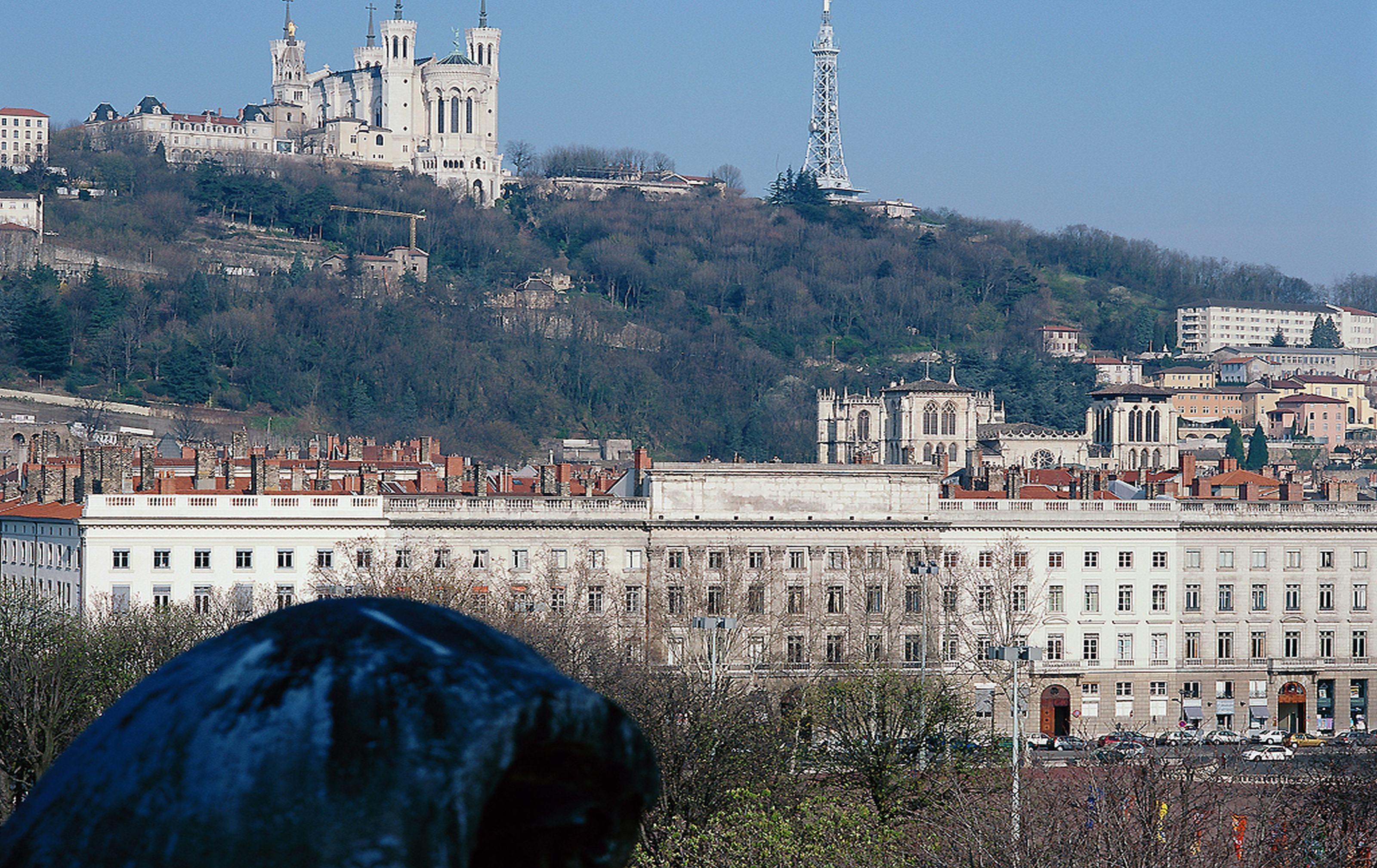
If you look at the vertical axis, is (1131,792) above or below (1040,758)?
above

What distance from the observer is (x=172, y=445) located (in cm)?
9206

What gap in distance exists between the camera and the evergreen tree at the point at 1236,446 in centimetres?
14200

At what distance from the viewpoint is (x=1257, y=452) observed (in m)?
144

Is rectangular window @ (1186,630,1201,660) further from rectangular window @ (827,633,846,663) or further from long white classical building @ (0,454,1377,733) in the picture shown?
rectangular window @ (827,633,846,663)

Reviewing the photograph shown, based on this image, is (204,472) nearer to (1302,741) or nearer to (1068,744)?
Answer: (1068,744)

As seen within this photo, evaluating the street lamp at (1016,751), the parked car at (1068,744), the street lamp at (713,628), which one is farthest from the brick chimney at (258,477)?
the parked car at (1068,744)

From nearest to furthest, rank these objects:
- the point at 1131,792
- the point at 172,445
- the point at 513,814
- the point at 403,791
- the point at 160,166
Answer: the point at 403,791 → the point at 513,814 → the point at 1131,792 → the point at 172,445 → the point at 160,166

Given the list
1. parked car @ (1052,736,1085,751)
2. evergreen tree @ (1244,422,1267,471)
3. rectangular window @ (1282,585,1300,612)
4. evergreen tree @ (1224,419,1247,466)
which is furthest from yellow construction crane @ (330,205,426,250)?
parked car @ (1052,736,1085,751)

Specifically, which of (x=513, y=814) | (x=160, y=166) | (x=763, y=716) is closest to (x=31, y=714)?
(x=763, y=716)

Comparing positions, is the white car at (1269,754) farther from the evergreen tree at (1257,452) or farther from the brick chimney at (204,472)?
the evergreen tree at (1257,452)

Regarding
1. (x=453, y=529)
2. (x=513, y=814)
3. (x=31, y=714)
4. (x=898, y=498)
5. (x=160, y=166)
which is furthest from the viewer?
(x=160, y=166)

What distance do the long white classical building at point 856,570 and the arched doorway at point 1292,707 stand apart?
73 millimetres

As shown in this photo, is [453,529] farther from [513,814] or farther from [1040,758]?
[513,814]

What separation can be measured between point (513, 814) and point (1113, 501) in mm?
53057
